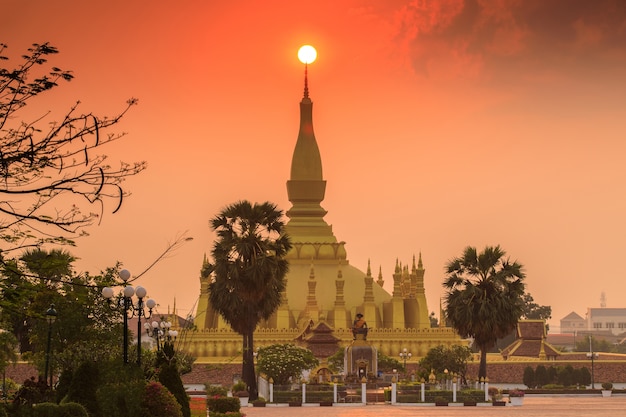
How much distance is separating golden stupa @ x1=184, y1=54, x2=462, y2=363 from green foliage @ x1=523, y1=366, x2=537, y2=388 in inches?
239

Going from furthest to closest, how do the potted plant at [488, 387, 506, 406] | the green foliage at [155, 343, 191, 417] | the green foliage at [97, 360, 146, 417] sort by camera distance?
the potted plant at [488, 387, 506, 406]
the green foliage at [155, 343, 191, 417]
the green foliage at [97, 360, 146, 417]

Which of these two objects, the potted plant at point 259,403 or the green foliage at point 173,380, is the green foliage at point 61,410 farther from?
the potted plant at point 259,403

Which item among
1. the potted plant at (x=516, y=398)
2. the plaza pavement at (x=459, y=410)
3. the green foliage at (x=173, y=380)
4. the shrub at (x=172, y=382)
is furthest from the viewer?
the potted plant at (x=516, y=398)

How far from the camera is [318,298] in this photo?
101062mm

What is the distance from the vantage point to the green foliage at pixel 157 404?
113 feet

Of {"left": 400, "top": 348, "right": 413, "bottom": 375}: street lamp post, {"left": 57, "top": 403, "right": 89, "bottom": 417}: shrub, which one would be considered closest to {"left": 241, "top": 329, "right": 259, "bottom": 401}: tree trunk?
{"left": 400, "top": 348, "right": 413, "bottom": 375}: street lamp post

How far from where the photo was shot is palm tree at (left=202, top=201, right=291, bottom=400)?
68.9m

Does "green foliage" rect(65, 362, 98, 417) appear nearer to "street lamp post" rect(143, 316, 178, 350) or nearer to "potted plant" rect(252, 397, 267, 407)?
"street lamp post" rect(143, 316, 178, 350)

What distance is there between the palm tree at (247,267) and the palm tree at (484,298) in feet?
35.4

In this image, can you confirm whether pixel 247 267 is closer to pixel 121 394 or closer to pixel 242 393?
pixel 242 393

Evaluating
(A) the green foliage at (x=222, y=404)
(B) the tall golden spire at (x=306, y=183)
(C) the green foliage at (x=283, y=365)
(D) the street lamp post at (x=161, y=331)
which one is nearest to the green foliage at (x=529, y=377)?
(B) the tall golden spire at (x=306, y=183)

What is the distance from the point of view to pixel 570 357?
336 ft

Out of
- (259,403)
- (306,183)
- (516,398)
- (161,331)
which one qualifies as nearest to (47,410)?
(161,331)

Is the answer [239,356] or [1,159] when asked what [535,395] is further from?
[1,159]
